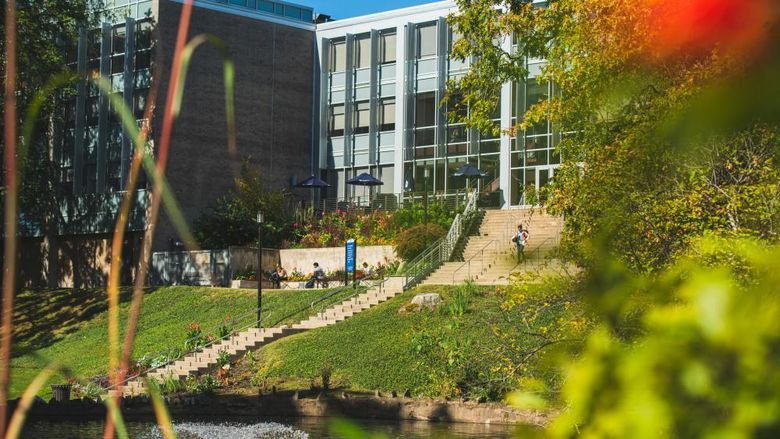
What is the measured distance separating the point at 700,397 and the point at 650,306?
325mm

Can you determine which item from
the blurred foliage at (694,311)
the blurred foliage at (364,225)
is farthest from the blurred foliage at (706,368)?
the blurred foliage at (364,225)

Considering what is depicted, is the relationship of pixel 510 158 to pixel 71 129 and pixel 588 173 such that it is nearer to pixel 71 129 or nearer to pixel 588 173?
pixel 71 129

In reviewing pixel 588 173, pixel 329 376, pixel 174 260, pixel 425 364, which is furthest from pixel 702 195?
pixel 174 260

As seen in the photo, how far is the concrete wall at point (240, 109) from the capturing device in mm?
56812

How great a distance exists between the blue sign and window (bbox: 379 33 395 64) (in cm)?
1914

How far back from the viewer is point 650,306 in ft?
5.29

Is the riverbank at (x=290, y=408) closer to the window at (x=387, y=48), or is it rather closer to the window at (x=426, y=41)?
the window at (x=426, y=41)

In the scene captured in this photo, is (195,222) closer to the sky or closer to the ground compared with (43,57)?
closer to the ground

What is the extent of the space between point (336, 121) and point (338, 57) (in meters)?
3.55

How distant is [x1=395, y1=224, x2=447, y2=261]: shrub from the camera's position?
45.7 metres

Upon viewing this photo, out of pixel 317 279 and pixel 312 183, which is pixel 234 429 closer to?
A: pixel 317 279

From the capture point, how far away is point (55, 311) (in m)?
50.4

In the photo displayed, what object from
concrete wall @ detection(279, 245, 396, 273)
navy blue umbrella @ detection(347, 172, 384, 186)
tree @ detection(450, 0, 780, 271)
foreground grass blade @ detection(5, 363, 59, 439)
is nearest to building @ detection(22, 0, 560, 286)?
navy blue umbrella @ detection(347, 172, 384, 186)

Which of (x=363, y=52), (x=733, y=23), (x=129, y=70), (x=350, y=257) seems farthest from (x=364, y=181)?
(x=733, y=23)
